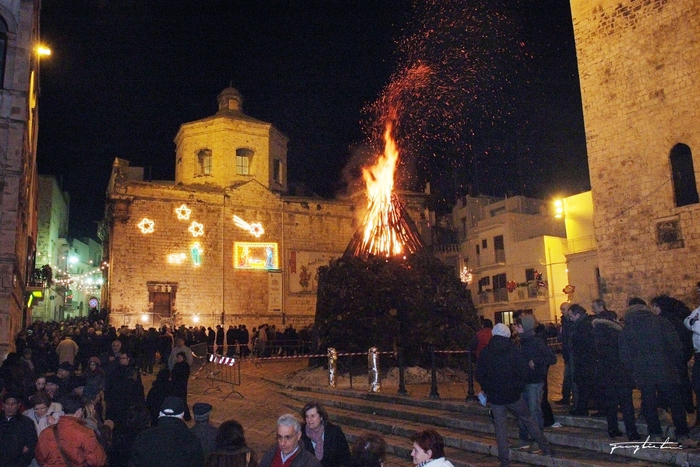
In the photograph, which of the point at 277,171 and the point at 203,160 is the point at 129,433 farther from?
the point at 277,171

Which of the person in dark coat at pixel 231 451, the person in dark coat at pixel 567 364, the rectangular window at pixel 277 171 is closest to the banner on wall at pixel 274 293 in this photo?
the rectangular window at pixel 277 171

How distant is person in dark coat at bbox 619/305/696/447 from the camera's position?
629cm

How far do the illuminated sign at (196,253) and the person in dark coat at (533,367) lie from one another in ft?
80.3

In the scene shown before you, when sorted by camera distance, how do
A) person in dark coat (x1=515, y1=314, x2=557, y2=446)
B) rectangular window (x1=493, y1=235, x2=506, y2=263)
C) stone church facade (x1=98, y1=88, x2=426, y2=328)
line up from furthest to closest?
rectangular window (x1=493, y1=235, x2=506, y2=263)
stone church facade (x1=98, y1=88, x2=426, y2=328)
person in dark coat (x1=515, y1=314, x2=557, y2=446)

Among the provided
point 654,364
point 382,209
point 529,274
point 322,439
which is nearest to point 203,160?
point 382,209

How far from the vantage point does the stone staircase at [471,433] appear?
6098mm

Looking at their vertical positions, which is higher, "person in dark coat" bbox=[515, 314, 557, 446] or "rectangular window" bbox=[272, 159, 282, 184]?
"rectangular window" bbox=[272, 159, 282, 184]

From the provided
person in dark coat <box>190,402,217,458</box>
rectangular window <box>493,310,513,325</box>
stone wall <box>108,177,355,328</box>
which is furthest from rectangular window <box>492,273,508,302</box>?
person in dark coat <box>190,402,217,458</box>

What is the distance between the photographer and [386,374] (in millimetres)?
13445

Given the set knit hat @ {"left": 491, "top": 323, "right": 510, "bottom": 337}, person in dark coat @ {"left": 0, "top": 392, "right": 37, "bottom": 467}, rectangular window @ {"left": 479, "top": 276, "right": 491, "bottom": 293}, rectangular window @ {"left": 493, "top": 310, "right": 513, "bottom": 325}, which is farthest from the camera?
rectangular window @ {"left": 479, "top": 276, "right": 491, "bottom": 293}

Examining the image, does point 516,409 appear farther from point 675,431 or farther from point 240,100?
point 240,100

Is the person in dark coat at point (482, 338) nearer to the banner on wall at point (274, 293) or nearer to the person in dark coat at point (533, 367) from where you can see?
the person in dark coat at point (533, 367)

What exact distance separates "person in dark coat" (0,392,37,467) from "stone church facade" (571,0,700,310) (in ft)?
50.8

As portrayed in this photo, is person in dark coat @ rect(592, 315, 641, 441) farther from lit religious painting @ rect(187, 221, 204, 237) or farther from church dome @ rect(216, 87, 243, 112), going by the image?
church dome @ rect(216, 87, 243, 112)
